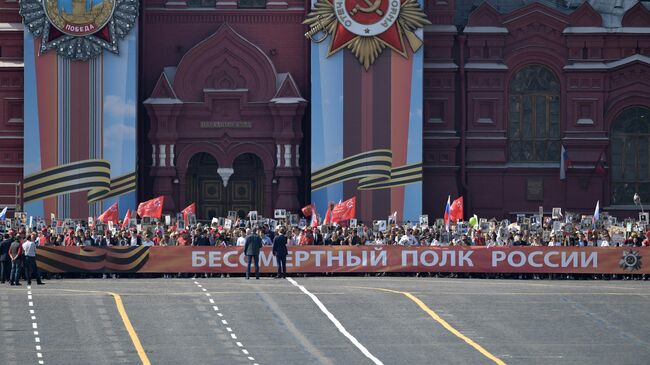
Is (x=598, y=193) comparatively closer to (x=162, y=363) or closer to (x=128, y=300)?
(x=128, y=300)

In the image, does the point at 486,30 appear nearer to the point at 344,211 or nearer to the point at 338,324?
Answer: the point at 344,211

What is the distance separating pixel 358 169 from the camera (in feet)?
233

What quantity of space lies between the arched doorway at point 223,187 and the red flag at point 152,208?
22.9ft

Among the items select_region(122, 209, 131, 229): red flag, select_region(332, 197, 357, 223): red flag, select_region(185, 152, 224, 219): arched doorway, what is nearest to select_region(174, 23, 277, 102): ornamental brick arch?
select_region(185, 152, 224, 219): arched doorway

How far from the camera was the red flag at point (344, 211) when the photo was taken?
215 feet

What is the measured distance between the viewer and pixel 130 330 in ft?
148

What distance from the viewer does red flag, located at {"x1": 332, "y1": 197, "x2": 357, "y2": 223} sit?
65.6 metres

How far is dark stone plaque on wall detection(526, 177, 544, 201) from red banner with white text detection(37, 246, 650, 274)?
16588 mm

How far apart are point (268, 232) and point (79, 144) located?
1340 cm

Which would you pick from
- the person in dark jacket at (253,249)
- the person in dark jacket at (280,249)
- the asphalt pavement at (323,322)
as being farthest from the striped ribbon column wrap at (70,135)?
the person in dark jacket at (253,249)

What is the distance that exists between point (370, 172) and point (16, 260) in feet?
66.2

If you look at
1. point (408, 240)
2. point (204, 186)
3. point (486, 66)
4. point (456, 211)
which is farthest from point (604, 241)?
point (204, 186)

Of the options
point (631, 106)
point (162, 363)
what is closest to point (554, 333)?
point (162, 363)

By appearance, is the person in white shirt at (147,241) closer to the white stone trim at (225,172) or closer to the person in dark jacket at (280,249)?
A: the person in dark jacket at (280,249)
